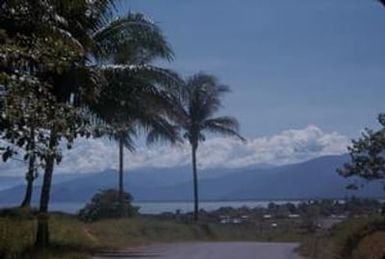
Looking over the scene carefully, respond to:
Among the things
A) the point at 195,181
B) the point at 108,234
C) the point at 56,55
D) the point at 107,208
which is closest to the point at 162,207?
the point at 195,181

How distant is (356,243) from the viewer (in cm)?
2647

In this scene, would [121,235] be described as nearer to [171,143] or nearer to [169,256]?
[171,143]

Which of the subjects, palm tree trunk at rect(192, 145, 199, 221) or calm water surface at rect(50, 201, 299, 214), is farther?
calm water surface at rect(50, 201, 299, 214)

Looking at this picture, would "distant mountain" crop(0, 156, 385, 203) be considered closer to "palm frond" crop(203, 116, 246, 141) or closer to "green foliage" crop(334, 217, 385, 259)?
"palm frond" crop(203, 116, 246, 141)

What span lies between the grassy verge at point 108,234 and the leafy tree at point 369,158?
9.84 meters

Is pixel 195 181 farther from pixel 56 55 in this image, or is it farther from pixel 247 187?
pixel 247 187

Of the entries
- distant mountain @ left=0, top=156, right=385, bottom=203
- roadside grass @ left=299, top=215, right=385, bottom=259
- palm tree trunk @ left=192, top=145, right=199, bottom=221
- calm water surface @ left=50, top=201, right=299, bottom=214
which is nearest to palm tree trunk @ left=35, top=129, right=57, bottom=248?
roadside grass @ left=299, top=215, right=385, bottom=259

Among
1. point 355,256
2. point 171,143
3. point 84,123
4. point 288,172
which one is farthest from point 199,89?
point 288,172

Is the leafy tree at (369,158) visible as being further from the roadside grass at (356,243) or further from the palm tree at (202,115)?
the palm tree at (202,115)

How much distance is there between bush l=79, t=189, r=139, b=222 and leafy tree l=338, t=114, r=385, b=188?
17.9 m

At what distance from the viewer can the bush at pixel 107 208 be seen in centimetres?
4806

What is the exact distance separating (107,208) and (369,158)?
19.9 m

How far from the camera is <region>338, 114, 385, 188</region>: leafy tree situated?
108ft

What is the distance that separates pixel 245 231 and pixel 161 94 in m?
22.6
